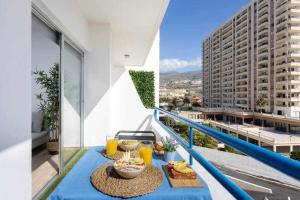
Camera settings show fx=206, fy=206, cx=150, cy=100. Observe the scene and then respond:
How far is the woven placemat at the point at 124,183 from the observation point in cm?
92

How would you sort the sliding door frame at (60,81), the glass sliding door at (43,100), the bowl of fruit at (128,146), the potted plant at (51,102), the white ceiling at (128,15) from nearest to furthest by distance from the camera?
the bowl of fruit at (128,146) < the sliding door frame at (60,81) < the glass sliding door at (43,100) < the potted plant at (51,102) < the white ceiling at (128,15)

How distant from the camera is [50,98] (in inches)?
96.3

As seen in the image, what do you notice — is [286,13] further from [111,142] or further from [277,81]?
[111,142]

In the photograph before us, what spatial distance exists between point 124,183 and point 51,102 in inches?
72.7

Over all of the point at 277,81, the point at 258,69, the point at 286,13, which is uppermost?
the point at 286,13

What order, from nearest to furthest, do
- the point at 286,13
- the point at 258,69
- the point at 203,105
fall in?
the point at 286,13 < the point at 258,69 < the point at 203,105

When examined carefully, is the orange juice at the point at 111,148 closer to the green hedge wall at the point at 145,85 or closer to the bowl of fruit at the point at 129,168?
the bowl of fruit at the point at 129,168

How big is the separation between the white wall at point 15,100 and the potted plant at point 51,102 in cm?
119

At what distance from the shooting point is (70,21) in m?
2.54

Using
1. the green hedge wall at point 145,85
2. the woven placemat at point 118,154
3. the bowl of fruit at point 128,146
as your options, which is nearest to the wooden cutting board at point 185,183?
the woven placemat at point 118,154

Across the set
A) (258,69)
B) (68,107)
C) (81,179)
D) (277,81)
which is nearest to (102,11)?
(68,107)

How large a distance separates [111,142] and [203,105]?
63.4m

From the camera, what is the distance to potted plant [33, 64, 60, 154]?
2.29 m

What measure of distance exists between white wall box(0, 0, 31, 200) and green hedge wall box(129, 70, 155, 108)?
23.0ft
